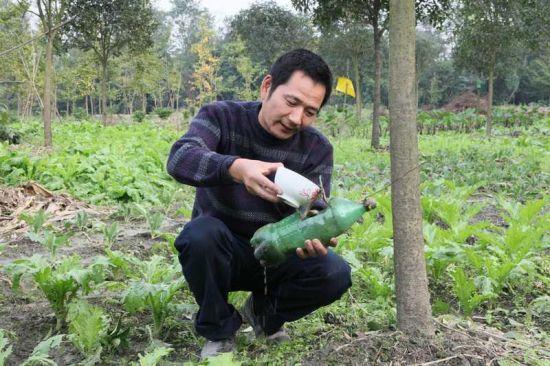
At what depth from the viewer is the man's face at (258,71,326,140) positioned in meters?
2.27

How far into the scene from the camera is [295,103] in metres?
2.28

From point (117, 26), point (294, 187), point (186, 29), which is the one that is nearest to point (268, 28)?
point (117, 26)

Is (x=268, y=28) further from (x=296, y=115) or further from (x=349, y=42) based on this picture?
(x=296, y=115)

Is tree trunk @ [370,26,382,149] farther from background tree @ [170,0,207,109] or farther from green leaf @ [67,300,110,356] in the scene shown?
background tree @ [170,0,207,109]

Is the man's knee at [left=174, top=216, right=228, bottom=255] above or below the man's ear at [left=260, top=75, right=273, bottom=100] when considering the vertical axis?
below

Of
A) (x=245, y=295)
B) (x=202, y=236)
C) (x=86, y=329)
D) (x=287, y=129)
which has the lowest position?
(x=245, y=295)

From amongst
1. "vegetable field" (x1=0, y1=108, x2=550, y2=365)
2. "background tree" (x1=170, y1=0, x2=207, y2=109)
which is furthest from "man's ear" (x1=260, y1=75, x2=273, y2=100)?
"background tree" (x1=170, y1=0, x2=207, y2=109)

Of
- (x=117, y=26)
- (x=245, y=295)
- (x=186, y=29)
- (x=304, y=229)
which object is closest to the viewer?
(x=304, y=229)

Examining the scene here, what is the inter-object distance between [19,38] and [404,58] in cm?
2315

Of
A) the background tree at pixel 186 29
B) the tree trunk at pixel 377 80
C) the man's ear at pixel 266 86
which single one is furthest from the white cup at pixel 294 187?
the background tree at pixel 186 29

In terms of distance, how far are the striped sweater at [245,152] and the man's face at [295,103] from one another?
0.16 m

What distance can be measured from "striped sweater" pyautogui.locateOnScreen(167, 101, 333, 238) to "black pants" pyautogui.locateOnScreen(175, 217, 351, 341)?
122 millimetres

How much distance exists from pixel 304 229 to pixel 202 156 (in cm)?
49

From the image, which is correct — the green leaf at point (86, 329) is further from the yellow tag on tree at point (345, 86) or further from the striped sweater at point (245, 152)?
the yellow tag on tree at point (345, 86)
